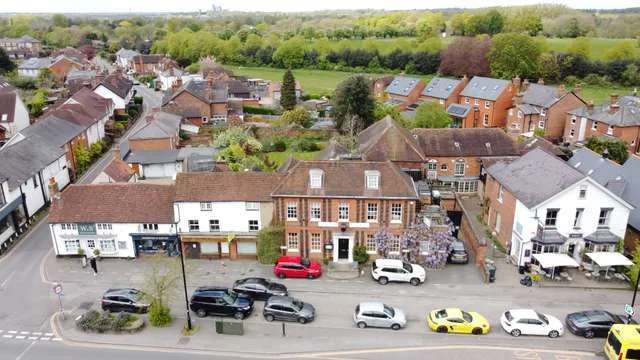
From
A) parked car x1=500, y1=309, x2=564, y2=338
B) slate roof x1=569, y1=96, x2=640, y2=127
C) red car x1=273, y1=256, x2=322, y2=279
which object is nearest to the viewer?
parked car x1=500, y1=309, x2=564, y2=338

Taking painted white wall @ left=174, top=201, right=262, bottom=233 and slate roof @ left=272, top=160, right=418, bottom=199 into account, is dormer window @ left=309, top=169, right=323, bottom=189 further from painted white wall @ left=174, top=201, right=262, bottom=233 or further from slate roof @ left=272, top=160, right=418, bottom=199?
painted white wall @ left=174, top=201, right=262, bottom=233

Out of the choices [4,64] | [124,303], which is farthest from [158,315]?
[4,64]

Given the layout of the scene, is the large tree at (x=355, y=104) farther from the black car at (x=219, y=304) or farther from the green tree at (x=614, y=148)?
the black car at (x=219, y=304)

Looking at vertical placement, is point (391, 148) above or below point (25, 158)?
above

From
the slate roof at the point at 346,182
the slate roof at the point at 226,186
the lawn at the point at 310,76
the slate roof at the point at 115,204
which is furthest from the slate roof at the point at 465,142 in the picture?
the lawn at the point at 310,76

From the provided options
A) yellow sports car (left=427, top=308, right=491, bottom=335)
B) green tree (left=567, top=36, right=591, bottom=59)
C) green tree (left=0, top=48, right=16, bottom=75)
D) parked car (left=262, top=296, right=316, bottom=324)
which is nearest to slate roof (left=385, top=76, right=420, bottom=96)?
green tree (left=567, top=36, right=591, bottom=59)

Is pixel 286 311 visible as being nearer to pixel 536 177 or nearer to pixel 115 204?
pixel 115 204
